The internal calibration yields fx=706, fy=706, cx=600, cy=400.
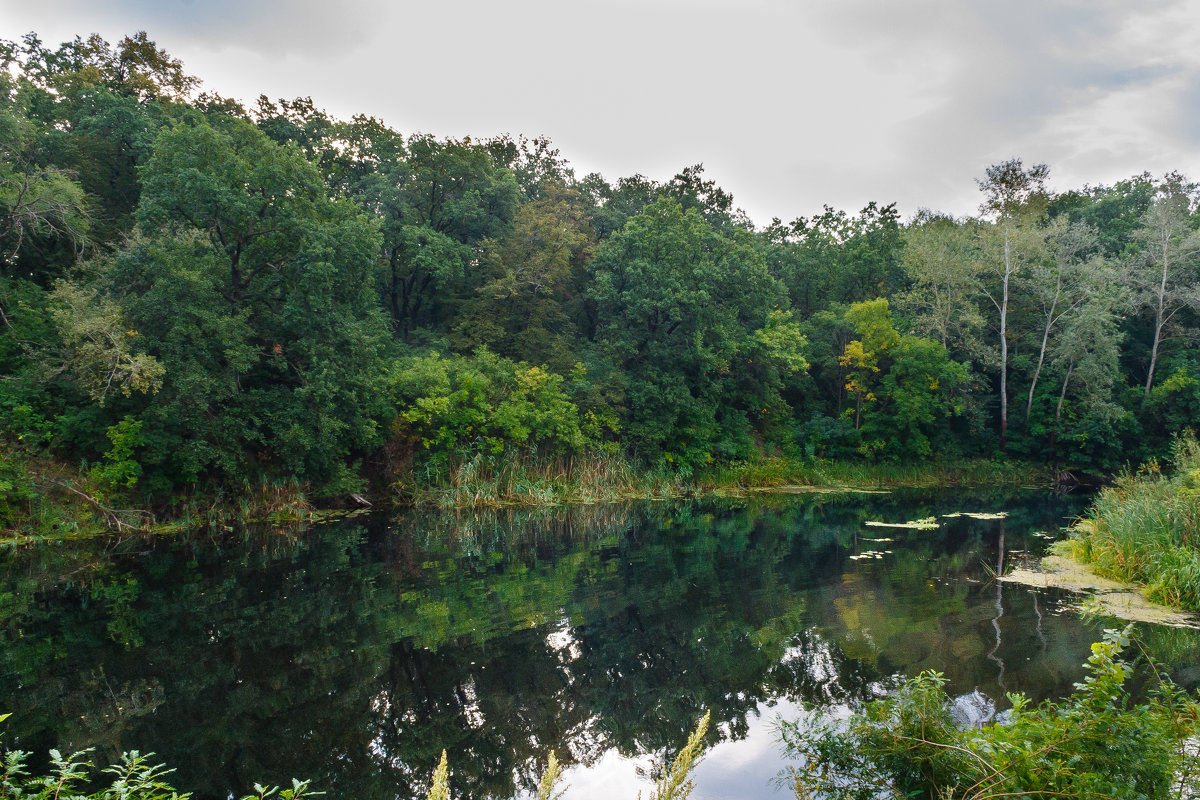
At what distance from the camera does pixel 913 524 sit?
19.3 metres

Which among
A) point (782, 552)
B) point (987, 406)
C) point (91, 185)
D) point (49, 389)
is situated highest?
point (91, 185)

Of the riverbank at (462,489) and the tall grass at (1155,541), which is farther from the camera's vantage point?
the riverbank at (462,489)

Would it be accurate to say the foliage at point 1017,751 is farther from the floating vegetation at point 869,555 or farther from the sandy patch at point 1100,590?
the floating vegetation at point 869,555

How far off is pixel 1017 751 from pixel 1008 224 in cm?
3659

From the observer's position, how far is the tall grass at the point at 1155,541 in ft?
32.8

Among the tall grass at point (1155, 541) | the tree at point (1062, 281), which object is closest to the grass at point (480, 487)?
the tree at point (1062, 281)

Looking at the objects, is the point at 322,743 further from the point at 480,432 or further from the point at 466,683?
the point at 480,432

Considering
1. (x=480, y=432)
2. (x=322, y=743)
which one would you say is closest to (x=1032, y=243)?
(x=480, y=432)

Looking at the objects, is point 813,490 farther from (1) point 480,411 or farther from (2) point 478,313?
(2) point 478,313

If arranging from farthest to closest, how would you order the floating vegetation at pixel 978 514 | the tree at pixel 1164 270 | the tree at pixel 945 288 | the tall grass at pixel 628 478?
the tree at pixel 945 288
the tree at pixel 1164 270
the tall grass at pixel 628 478
the floating vegetation at pixel 978 514

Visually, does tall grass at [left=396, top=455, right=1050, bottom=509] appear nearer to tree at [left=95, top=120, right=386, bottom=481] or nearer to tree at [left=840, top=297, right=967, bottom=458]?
tree at [left=840, top=297, right=967, bottom=458]

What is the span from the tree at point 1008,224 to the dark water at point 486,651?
72.5ft

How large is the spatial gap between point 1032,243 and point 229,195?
33514 millimetres

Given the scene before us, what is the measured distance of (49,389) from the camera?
757 inches
